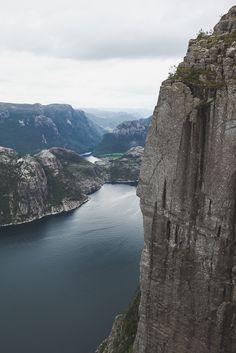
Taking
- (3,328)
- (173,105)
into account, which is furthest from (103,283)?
(173,105)

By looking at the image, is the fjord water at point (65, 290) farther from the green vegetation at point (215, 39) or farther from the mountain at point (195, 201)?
the green vegetation at point (215, 39)

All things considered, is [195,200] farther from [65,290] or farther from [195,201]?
[65,290]

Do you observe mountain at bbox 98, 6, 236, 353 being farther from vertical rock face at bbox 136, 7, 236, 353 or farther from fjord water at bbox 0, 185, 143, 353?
fjord water at bbox 0, 185, 143, 353

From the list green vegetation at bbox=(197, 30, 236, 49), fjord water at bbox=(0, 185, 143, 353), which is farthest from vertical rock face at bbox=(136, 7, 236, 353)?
fjord water at bbox=(0, 185, 143, 353)

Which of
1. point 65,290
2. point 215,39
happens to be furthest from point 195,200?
point 65,290

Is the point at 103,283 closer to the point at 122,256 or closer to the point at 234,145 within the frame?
the point at 122,256

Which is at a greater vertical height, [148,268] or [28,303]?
[148,268]
